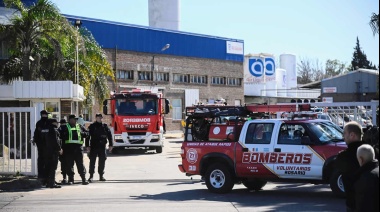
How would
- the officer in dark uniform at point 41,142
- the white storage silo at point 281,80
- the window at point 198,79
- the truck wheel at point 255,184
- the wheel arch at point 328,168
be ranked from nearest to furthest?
the wheel arch at point 328,168 → the truck wheel at point 255,184 → the officer in dark uniform at point 41,142 → the window at point 198,79 → the white storage silo at point 281,80

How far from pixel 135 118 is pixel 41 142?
44.2 feet

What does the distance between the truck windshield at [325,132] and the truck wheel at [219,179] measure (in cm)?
221

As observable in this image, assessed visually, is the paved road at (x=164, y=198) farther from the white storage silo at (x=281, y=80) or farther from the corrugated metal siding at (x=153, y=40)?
the white storage silo at (x=281, y=80)

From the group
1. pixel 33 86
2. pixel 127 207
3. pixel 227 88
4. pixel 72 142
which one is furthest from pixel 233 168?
pixel 227 88

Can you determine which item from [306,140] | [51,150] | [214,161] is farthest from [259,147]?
[51,150]

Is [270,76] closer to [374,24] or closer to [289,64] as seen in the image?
[289,64]

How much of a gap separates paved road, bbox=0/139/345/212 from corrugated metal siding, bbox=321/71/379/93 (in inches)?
1556

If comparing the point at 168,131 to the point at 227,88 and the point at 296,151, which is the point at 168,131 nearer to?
the point at 227,88

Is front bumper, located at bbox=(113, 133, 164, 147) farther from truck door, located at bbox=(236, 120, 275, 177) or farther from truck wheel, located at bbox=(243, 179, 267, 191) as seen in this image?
truck door, located at bbox=(236, 120, 275, 177)

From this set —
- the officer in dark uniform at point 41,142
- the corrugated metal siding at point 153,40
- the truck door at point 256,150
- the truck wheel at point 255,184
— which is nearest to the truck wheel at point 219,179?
the truck door at point 256,150

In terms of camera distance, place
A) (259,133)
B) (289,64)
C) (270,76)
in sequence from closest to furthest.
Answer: (259,133), (270,76), (289,64)

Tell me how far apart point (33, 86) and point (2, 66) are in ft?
18.1

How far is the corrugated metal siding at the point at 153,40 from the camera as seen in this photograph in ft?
172

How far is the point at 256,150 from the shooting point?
14.1 metres
